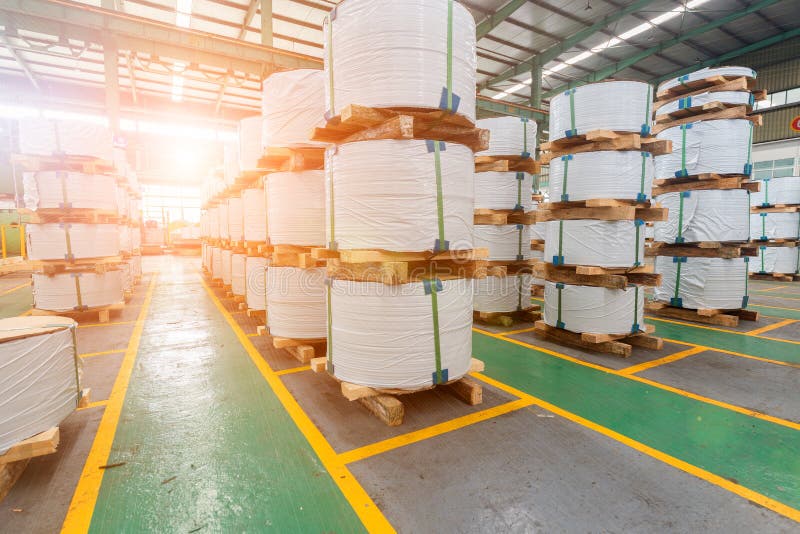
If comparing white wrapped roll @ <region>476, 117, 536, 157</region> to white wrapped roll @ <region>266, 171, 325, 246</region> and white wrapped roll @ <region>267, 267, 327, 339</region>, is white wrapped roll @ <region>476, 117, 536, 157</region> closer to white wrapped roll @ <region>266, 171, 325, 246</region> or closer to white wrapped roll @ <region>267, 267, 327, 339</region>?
white wrapped roll @ <region>266, 171, 325, 246</region>

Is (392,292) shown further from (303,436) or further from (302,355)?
(302,355)

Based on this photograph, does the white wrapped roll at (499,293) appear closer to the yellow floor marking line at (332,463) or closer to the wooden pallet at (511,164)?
the wooden pallet at (511,164)

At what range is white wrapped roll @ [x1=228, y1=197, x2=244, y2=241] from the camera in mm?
6871

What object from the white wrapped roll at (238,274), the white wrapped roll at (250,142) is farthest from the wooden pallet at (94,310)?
the white wrapped roll at (250,142)

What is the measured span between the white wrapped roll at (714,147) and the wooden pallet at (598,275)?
240cm

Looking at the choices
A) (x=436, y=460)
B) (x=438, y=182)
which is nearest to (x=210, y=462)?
(x=436, y=460)

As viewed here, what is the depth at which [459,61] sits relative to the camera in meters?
2.91

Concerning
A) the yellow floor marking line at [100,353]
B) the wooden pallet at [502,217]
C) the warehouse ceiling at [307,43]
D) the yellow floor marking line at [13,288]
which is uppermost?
the warehouse ceiling at [307,43]

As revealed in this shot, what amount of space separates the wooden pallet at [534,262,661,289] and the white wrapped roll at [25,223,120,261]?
6856 mm

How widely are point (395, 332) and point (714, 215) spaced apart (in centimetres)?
593

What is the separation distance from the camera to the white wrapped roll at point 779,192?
10156 millimetres

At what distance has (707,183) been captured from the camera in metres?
6.00

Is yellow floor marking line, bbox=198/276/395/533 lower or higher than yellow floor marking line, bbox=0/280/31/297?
lower

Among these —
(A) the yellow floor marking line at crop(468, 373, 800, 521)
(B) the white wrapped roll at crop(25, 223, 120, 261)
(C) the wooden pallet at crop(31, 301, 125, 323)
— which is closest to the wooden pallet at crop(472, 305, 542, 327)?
(A) the yellow floor marking line at crop(468, 373, 800, 521)
